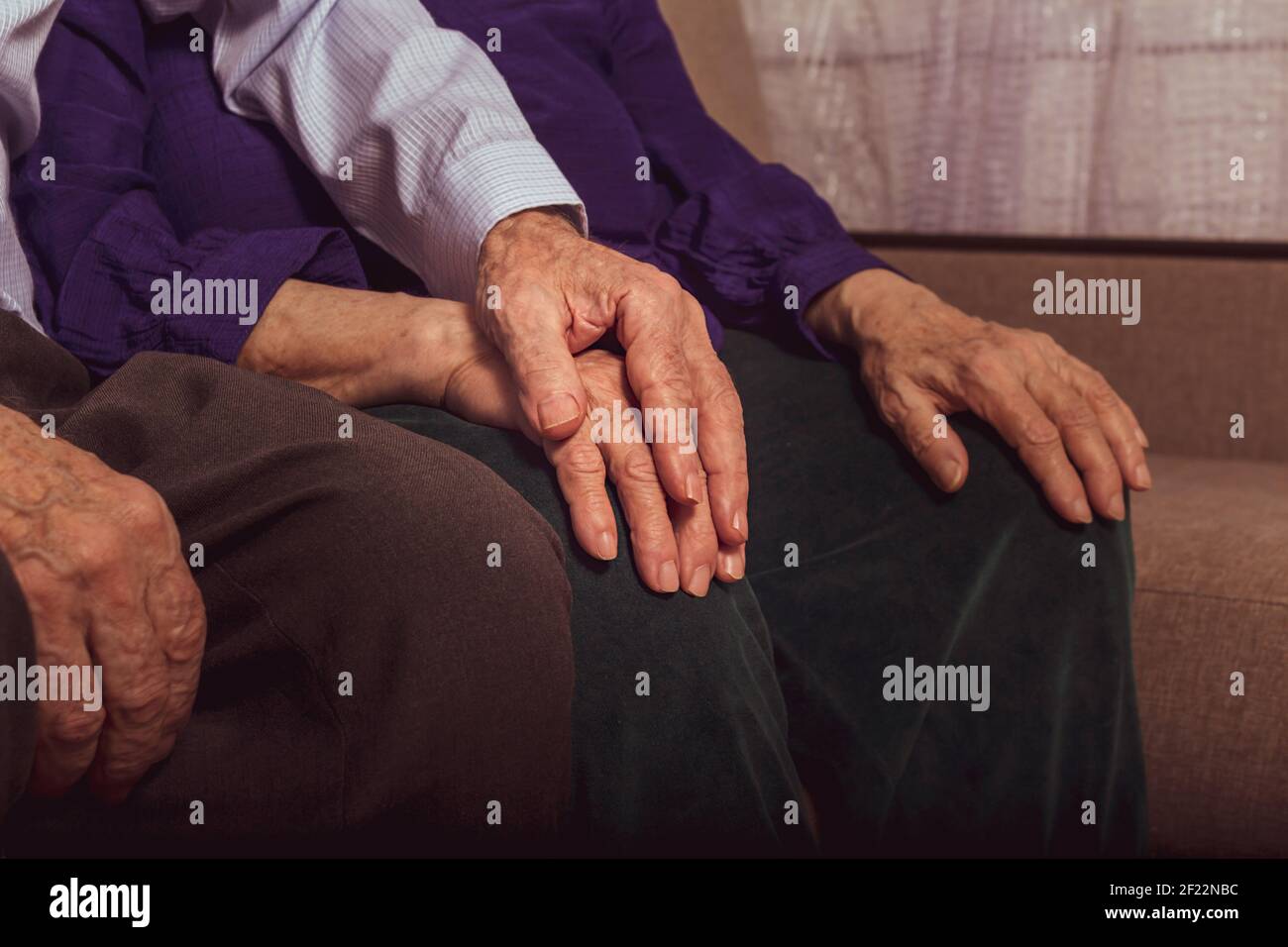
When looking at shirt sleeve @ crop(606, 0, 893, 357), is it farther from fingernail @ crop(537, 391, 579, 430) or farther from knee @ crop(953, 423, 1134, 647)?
fingernail @ crop(537, 391, 579, 430)

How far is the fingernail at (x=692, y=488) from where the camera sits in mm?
621

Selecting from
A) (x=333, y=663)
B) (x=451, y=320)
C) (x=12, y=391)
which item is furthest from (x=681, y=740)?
(x=12, y=391)

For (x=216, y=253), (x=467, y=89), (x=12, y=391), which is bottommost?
(x=12, y=391)

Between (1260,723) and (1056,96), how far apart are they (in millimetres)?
914

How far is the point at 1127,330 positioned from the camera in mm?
1267

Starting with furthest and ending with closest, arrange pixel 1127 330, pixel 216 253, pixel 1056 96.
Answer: pixel 1056 96 → pixel 1127 330 → pixel 216 253

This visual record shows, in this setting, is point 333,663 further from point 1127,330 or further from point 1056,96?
point 1056,96

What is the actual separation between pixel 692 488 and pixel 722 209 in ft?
1.31

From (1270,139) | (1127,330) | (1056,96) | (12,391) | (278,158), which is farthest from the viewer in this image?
(1056,96)

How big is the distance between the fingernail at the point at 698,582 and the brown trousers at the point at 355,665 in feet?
0.27

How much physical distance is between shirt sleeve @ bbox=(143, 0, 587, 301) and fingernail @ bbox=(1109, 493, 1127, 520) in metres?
0.39

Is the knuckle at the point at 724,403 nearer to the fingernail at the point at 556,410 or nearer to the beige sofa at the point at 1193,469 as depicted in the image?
the fingernail at the point at 556,410

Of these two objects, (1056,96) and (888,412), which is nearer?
(888,412)

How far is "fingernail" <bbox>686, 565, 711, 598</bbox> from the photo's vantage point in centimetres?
60
